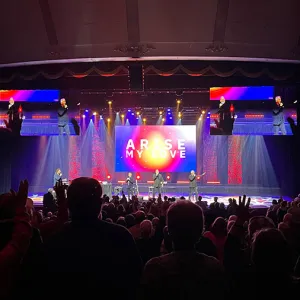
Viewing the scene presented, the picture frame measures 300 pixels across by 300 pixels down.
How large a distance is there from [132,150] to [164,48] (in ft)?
25.0

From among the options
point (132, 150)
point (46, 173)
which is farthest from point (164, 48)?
point (46, 173)

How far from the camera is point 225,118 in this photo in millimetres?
11836

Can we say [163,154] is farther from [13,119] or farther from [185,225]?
[185,225]

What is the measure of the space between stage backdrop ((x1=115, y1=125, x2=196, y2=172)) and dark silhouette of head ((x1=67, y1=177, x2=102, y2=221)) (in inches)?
586

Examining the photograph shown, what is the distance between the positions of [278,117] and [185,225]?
35.4ft

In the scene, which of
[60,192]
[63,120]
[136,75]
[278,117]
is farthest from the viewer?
[63,120]

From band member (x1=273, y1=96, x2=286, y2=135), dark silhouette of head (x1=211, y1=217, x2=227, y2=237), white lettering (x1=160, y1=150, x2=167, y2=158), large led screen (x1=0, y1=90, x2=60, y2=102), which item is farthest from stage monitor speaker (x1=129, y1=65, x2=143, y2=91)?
dark silhouette of head (x1=211, y1=217, x2=227, y2=237)

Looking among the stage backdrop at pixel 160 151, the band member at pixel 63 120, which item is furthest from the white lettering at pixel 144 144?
the band member at pixel 63 120

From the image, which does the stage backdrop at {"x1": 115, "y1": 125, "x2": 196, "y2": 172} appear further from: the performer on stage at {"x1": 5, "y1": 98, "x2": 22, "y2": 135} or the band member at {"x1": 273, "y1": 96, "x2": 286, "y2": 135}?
the performer on stage at {"x1": 5, "y1": 98, "x2": 22, "y2": 135}

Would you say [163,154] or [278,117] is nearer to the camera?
[278,117]

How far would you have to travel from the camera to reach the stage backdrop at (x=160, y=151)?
16984 millimetres

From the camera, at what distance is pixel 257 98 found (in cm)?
1164

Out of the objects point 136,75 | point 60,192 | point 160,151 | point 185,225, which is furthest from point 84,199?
point 160,151

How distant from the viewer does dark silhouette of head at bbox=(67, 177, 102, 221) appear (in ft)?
6.48
